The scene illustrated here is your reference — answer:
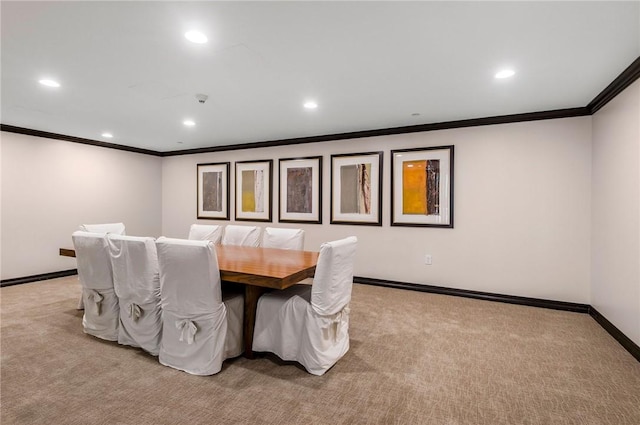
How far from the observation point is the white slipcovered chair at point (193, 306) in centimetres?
224

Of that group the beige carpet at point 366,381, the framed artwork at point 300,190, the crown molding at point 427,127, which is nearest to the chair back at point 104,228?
the beige carpet at point 366,381

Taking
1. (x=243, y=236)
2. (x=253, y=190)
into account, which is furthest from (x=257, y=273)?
(x=253, y=190)

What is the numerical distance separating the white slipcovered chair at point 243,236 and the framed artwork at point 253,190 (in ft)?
4.70

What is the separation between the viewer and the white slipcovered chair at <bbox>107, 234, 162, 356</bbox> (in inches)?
101

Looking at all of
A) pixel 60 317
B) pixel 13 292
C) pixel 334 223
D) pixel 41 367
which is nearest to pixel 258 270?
pixel 41 367

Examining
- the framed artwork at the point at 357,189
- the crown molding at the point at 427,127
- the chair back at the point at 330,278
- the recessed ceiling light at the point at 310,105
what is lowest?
the chair back at the point at 330,278

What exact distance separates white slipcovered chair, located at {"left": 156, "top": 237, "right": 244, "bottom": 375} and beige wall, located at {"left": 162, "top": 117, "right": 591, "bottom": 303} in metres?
2.88

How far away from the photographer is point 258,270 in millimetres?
2385

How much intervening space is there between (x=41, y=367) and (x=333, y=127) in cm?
384

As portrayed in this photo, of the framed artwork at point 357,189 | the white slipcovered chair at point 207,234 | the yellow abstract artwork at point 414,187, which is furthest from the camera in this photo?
→ the framed artwork at point 357,189

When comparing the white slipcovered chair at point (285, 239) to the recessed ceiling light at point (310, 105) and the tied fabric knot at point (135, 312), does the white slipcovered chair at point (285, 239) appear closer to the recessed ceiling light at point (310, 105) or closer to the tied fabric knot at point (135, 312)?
the recessed ceiling light at point (310, 105)

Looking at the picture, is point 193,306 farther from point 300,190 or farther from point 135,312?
point 300,190

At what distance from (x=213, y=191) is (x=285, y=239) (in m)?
2.92

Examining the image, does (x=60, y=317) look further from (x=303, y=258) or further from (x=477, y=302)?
(x=477, y=302)
